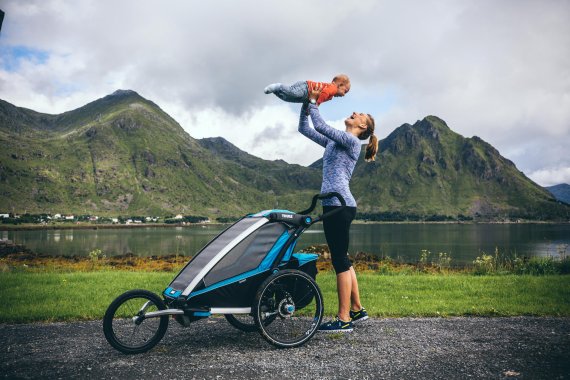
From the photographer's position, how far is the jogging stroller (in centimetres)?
495

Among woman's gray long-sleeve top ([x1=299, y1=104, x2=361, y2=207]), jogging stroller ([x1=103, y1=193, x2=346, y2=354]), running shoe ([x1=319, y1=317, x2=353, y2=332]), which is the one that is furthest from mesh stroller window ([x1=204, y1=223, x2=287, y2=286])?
running shoe ([x1=319, y1=317, x2=353, y2=332])

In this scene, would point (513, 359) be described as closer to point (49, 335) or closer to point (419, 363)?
point (419, 363)

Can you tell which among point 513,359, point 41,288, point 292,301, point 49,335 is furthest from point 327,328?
point 41,288

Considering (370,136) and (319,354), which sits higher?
A: (370,136)

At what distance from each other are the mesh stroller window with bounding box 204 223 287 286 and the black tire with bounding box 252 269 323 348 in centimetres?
36

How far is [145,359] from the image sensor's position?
4613 mm

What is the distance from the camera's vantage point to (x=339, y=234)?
5637 mm

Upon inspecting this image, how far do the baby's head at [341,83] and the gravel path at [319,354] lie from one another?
330 centimetres

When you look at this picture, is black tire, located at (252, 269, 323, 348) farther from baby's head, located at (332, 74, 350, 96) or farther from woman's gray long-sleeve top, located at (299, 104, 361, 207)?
baby's head, located at (332, 74, 350, 96)

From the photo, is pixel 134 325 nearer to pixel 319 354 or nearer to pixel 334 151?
pixel 319 354

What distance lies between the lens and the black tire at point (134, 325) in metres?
4.77

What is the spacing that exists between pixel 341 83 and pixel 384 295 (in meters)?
5.13

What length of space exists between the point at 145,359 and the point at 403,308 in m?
4.61

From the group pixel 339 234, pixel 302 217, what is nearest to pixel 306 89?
pixel 302 217
